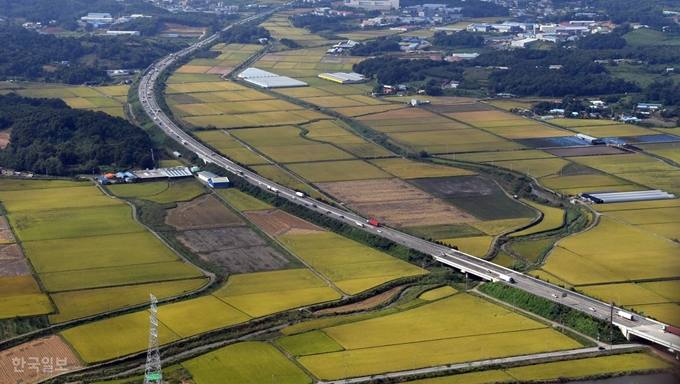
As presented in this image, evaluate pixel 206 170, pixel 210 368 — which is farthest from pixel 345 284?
pixel 206 170

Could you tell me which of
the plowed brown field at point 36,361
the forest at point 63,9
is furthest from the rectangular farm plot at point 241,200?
the forest at point 63,9

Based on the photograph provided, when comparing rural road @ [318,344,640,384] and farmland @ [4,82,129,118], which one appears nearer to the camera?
rural road @ [318,344,640,384]

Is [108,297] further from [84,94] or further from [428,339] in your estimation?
[84,94]

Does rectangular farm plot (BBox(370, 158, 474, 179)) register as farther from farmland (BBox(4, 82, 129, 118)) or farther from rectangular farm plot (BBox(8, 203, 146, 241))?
farmland (BBox(4, 82, 129, 118))

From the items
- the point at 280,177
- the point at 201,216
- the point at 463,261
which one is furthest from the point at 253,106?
the point at 463,261

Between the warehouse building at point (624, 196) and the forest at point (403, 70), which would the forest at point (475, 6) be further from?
the warehouse building at point (624, 196)

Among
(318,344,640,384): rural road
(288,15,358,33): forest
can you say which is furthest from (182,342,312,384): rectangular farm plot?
(288,15,358,33): forest
